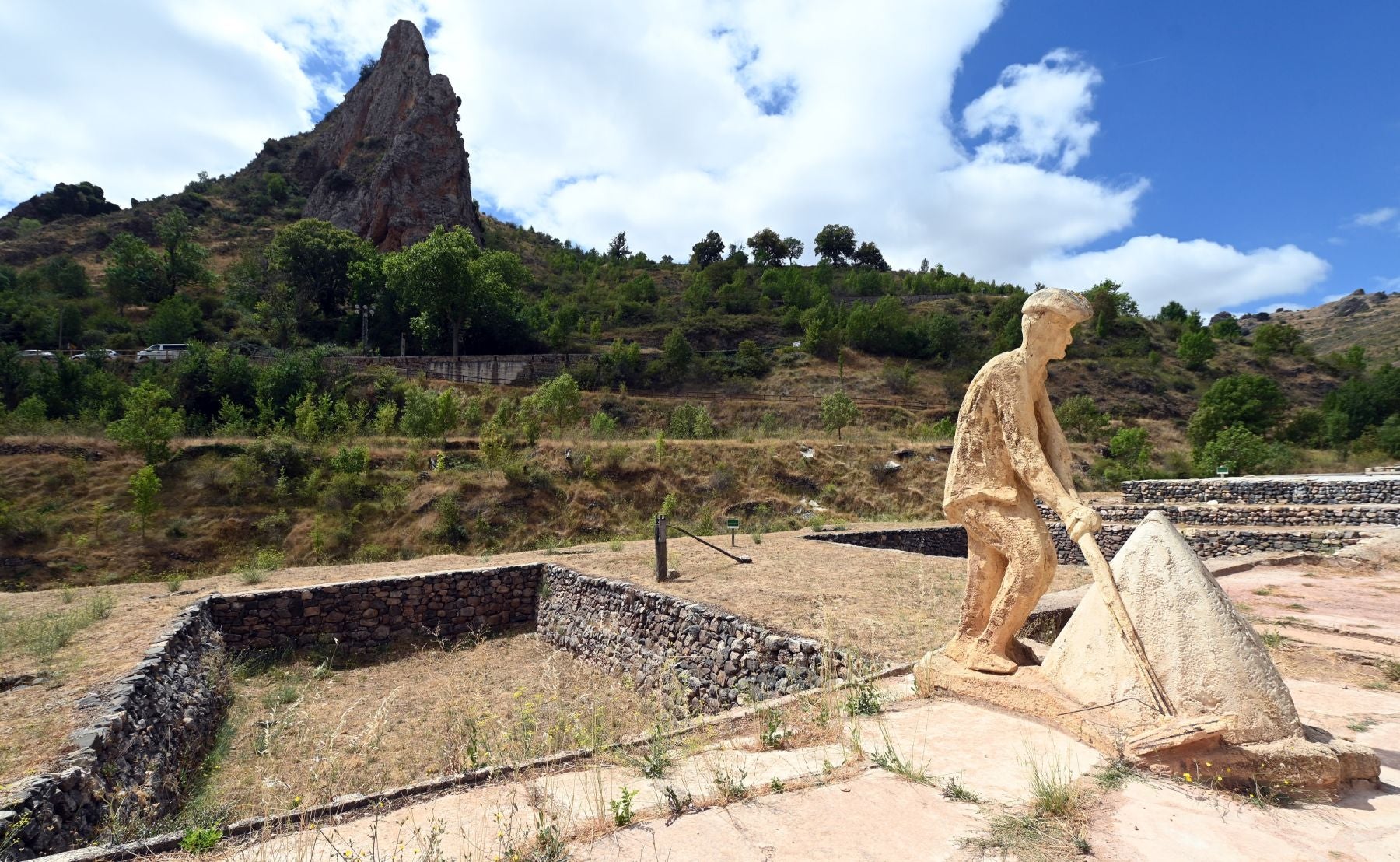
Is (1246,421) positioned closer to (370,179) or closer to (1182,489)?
(1182,489)

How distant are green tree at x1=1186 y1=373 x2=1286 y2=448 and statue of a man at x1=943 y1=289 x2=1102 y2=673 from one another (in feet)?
112

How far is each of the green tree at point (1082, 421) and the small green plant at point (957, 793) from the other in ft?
120

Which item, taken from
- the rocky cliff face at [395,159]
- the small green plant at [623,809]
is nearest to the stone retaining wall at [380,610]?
the small green plant at [623,809]

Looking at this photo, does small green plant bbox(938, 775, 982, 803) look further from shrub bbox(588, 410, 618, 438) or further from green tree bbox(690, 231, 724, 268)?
green tree bbox(690, 231, 724, 268)

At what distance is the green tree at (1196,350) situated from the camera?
5491cm

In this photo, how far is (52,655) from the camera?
7.54m

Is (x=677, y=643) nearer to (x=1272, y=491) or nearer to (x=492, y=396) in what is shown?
(x=1272, y=491)

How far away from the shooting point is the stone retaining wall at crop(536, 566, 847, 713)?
739cm

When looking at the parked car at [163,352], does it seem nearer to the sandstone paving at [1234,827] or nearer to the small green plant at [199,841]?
the small green plant at [199,841]

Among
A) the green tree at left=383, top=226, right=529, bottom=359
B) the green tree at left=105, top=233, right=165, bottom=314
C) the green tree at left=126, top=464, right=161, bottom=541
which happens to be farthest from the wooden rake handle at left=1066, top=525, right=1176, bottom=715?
the green tree at left=105, top=233, right=165, bottom=314

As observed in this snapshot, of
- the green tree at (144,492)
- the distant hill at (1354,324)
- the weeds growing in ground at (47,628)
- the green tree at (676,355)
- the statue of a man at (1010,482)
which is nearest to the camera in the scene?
the statue of a man at (1010,482)

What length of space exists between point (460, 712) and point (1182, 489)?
75.1 feet

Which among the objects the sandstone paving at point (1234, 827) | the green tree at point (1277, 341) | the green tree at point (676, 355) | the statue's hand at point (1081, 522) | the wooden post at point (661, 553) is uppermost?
the green tree at point (1277, 341)

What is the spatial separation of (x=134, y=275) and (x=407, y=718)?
51110 mm
